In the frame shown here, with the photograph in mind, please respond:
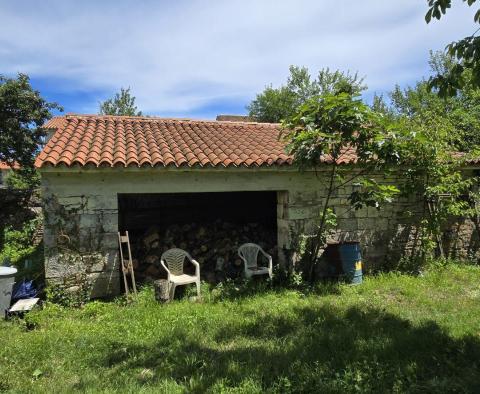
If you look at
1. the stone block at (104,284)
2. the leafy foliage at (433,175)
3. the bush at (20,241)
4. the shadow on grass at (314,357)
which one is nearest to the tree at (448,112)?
the leafy foliage at (433,175)

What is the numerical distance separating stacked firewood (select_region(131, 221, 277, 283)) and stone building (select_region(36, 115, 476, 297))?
2.02ft

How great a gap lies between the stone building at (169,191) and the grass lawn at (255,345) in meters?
1.09

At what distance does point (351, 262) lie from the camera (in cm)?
756

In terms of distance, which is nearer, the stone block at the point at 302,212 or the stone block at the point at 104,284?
the stone block at the point at 104,284

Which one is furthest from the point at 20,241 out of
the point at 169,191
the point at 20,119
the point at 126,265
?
the point at 169,191

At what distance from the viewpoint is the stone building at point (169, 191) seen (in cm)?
647

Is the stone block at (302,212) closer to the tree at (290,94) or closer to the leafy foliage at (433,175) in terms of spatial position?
the leafy foliage at (433,175)

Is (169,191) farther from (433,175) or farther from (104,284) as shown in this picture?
(433,175)

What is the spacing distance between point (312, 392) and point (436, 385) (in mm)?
1137

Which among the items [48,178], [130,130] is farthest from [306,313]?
[130,130]

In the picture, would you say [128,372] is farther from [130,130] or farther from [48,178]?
[130,130]

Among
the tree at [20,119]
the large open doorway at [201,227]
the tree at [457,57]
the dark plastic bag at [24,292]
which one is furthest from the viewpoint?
the tree at [20,119]

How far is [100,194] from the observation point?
6664 mm

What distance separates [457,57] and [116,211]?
539 centimetres
